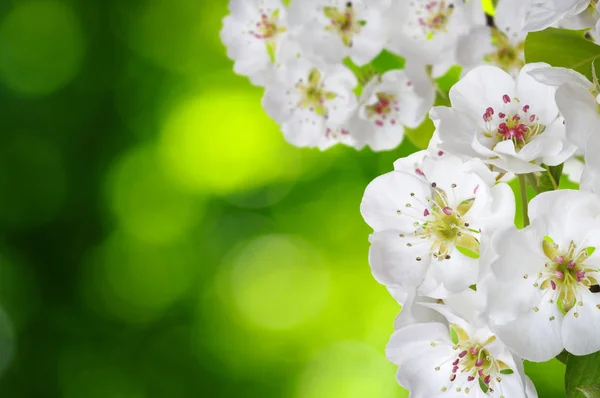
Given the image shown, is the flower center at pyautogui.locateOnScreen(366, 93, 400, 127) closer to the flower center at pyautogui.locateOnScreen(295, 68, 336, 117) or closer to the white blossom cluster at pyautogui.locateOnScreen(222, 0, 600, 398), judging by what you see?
the flower center at pyautogui.locateOnScreen(295, 68, 336, 117)

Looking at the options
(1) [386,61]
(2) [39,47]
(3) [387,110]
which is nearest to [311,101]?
(3) [387,110]

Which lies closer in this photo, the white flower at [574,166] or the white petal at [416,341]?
the white petal at [416,341]

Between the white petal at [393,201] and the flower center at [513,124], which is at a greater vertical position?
the flower center at [513,124]

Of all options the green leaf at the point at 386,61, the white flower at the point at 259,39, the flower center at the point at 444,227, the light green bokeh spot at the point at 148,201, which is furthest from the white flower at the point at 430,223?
the light green bokeh spot at the point at 148,201

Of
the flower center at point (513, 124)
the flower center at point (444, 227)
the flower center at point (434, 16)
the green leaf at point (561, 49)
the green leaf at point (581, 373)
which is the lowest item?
the green leaf at point (581, 373)

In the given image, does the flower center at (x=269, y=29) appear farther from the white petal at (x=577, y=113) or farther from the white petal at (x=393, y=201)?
the white petal at (x=577, y=113)

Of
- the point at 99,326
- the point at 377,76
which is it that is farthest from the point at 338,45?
the point at 99,326

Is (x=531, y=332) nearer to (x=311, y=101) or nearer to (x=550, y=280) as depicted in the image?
(x=550, y=280)
